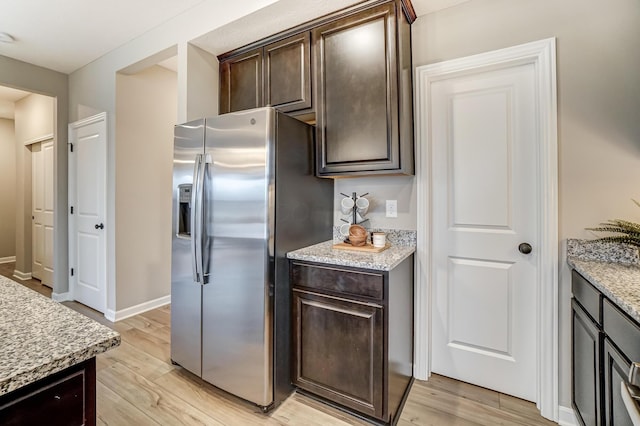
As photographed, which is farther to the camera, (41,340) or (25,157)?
(25,157)

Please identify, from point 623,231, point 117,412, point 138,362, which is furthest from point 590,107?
point 138,362

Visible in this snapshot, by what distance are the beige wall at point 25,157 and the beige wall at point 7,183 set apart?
3.12ft

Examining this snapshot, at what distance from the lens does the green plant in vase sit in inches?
54.9

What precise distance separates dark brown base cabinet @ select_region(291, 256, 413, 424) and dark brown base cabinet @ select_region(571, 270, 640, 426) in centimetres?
86

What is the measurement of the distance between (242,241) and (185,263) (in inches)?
21.9

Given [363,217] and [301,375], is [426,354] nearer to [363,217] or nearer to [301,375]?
[301,375]

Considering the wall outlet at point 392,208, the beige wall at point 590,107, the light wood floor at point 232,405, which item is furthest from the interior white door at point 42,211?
the beige wall at point 590,107

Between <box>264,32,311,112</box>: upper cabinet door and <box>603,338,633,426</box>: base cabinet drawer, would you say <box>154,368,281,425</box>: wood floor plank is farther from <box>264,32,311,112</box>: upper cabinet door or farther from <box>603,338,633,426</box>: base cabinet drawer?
<box>264,32,311,112</box>: upper cabinet door

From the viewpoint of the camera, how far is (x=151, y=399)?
188 centimetres

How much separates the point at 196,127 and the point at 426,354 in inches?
85.5

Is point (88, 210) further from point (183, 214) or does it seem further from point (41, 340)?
point (41, 340)

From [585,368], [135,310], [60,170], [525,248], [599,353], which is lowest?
[135,310]

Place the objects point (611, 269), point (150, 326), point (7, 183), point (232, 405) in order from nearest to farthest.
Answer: point (611, 269), point (232, 405), point (150, 326), point (7, 183)

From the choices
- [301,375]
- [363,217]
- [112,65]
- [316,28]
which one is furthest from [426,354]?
[112,65]
